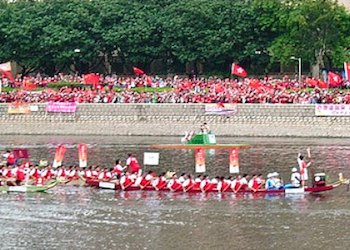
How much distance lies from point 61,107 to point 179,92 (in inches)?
303

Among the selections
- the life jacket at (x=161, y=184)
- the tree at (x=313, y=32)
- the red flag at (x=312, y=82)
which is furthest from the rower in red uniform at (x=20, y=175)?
the tree at (x=313, y=32)

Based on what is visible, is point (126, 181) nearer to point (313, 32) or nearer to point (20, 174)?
point (20, 174)

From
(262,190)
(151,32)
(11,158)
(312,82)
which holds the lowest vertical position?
(262,190)

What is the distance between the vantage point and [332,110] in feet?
204

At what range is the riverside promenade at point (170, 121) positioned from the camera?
207ft

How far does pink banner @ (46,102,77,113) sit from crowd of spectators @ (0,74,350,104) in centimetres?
71

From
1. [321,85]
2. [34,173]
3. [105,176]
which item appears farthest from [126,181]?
[321,85]

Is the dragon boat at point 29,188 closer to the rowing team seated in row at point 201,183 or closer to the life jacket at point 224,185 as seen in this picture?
the rowing team seated in row at point 201,183

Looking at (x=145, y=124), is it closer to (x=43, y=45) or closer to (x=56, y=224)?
(x=43, y=45)

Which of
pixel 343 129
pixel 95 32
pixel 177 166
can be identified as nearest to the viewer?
pixel 177 166

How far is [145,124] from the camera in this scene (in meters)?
66.1

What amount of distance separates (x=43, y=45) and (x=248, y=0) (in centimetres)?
1751

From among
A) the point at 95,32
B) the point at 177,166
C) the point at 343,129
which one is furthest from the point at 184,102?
the point at 95,32

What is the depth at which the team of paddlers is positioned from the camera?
43.0m
